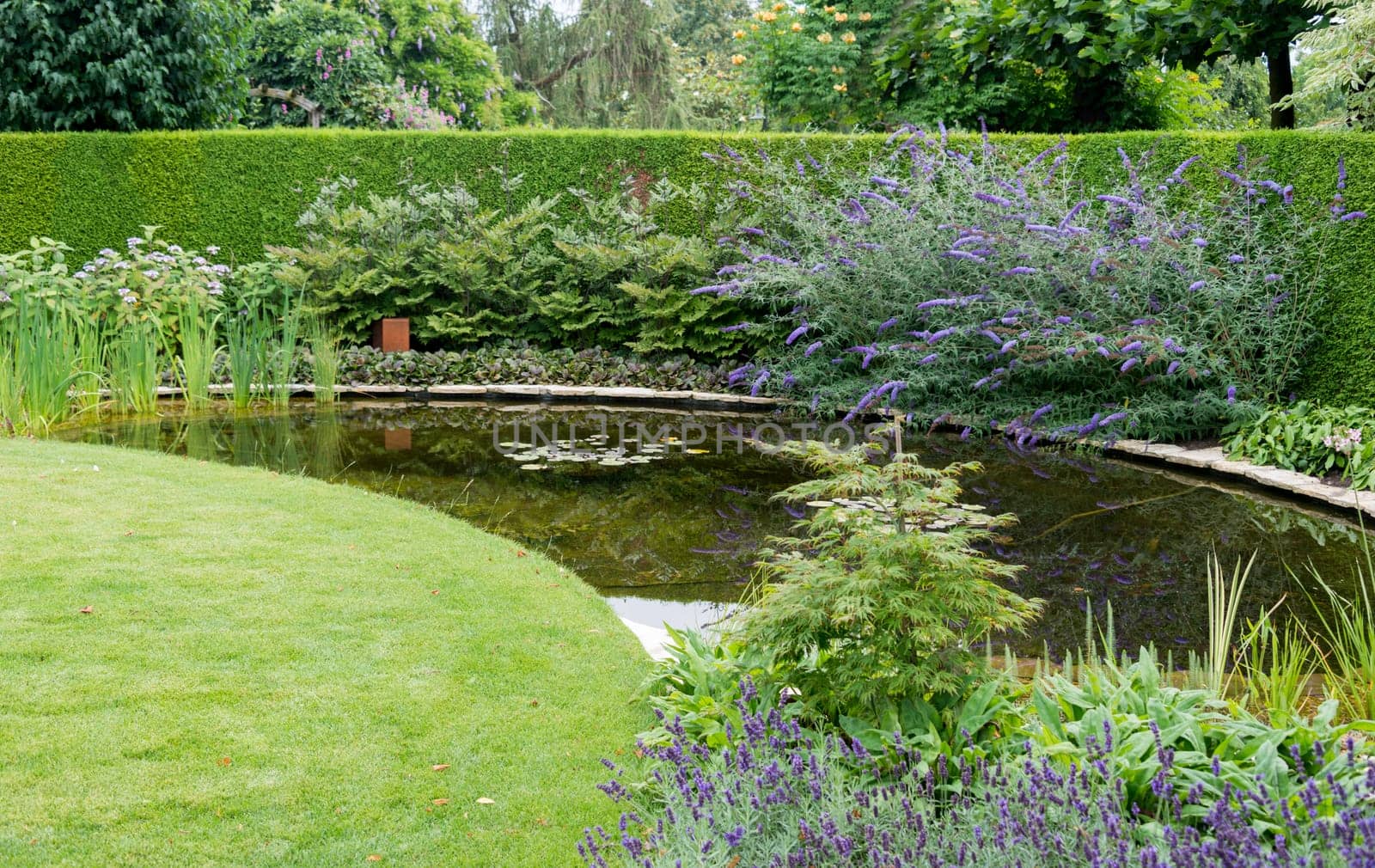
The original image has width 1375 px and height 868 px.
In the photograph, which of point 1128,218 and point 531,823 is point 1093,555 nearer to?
point 531,823

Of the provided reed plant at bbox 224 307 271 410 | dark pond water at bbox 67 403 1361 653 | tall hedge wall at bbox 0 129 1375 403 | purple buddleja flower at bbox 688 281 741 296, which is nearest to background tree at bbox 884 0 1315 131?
tall hedge wall at bbox 0 129 1375 403

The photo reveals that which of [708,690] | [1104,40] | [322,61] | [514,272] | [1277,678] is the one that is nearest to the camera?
[1277,678]

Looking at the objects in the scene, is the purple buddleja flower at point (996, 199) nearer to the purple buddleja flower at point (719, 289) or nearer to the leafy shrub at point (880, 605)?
the purple buddleja flower at point (719, 289)

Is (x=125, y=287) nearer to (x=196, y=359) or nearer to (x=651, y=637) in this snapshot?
(x=196, y=359)

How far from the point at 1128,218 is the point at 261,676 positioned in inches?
286

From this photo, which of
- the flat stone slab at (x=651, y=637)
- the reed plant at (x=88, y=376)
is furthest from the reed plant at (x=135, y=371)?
the flat stone slab at (x=651, y=637)

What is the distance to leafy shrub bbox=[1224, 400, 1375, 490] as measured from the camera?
20.1ft

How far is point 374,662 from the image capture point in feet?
11.1

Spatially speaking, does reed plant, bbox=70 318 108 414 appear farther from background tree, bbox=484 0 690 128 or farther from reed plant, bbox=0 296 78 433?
background tree, bbox=484 0 690 128

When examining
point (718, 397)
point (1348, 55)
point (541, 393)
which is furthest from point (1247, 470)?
point (541, 393)

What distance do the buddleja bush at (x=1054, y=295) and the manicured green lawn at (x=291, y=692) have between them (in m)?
4.36

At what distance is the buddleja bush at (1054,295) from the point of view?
7375 millimetres

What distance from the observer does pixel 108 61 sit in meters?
11.5

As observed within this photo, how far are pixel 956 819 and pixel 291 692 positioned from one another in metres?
1.85
